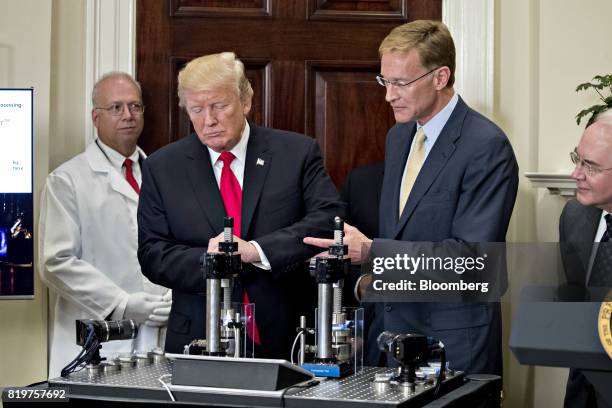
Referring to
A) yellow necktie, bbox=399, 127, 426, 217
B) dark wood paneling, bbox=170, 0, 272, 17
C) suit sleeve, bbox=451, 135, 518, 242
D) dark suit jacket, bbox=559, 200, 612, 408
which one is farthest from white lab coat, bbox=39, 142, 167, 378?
dark suit jacket, bbox=559, 200, 612, 408

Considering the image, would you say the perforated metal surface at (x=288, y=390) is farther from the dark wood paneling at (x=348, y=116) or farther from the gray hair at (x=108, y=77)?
the dark wood paneling at (x=348, y=116)

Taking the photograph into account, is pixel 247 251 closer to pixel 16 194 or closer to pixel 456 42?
pixel 16 194

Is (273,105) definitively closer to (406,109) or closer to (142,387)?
(406,109)

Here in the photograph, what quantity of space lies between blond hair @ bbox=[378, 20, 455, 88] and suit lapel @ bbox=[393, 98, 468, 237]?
0.64 feet

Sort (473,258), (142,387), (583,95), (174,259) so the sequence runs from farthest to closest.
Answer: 1. (583,95)
2. (174,259)
3. (473,258)
4. (142,387)

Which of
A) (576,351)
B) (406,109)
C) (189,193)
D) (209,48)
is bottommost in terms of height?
(576,351)

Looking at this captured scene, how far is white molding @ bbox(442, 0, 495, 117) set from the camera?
455 centimetres

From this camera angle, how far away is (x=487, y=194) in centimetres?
306

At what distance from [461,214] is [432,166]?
0.19 meters

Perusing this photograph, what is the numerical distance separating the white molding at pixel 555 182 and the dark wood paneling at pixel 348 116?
0.68m

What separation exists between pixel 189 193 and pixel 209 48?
149 centimetres

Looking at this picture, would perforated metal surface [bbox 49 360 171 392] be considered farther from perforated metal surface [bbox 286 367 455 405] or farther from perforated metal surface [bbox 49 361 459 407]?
perforated metal surface [bbox 286 367 455 405]

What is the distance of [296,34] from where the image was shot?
4.62 metres

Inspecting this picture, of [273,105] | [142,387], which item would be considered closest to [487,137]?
[142,387]
